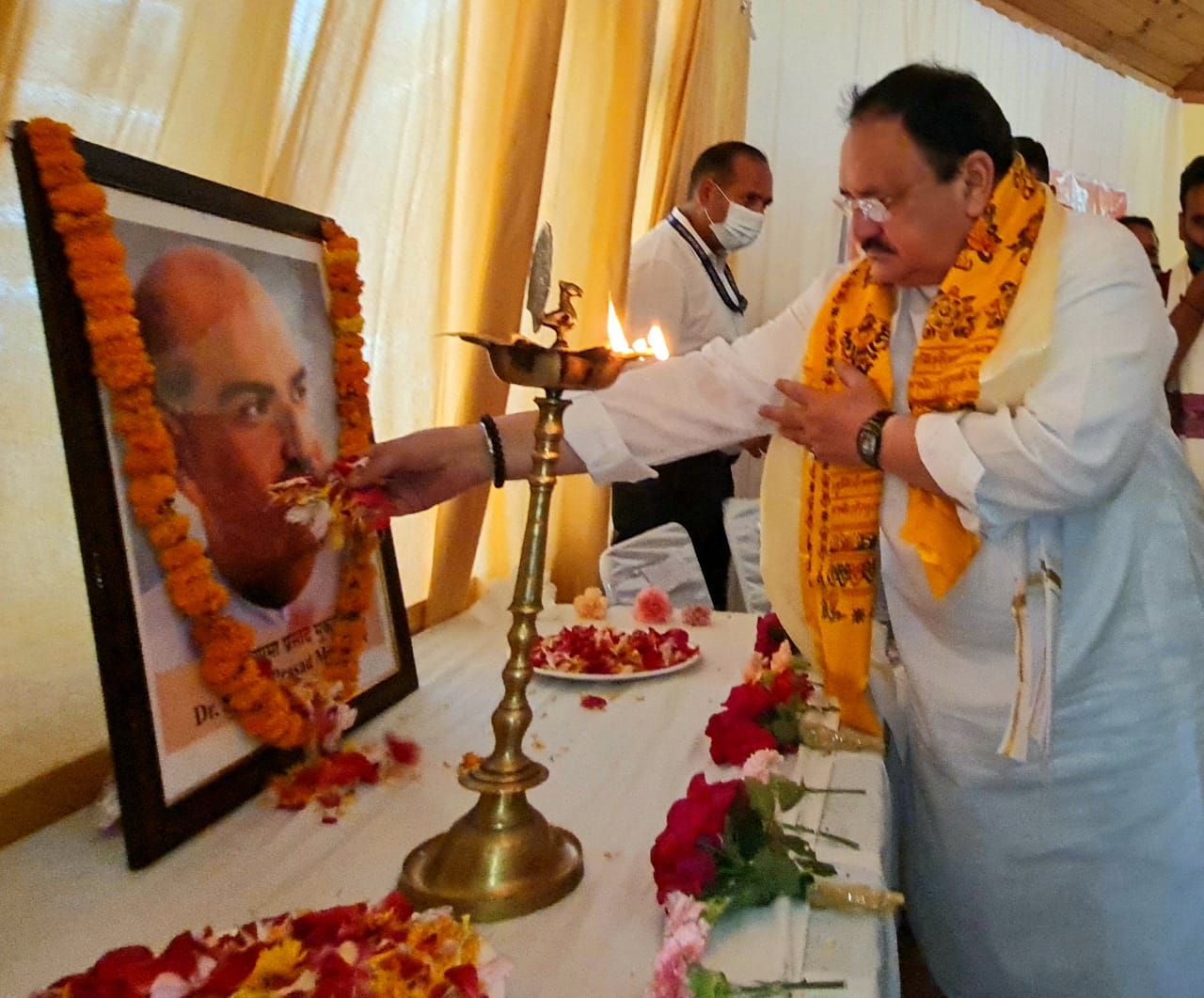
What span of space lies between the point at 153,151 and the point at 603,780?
2.48ft

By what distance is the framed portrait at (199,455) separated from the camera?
730mm

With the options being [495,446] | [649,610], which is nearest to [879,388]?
[495,446]

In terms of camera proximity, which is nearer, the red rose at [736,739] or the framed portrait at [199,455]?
the framed portrait at [199,455]

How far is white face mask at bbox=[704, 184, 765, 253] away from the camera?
2.82 meters

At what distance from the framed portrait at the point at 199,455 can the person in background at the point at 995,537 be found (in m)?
0.13

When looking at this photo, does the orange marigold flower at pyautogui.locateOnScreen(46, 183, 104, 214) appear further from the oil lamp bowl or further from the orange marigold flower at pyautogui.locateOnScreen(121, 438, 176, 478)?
the oil lamp bowl

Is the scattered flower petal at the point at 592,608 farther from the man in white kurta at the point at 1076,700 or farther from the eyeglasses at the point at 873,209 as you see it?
the eyeglasses at the point at 873,209

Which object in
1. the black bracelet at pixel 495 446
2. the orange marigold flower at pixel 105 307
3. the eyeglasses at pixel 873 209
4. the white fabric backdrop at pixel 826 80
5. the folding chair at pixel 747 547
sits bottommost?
the folding chair at pixel 747 547

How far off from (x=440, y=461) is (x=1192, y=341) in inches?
80.0

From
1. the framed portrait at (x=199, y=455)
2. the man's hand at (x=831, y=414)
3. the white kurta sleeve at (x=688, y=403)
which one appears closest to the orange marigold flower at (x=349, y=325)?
the framed portrait at (x=199, y=455)

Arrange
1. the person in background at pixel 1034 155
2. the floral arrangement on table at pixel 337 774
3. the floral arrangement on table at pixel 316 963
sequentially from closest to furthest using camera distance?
1. the floral arrangement on table at pixel 316 963
2. the floral arrangement on table at pixel 337 774
3. the person in background at pixel 1034 155

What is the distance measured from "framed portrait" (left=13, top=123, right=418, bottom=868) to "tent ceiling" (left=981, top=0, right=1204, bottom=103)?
429 centimetres

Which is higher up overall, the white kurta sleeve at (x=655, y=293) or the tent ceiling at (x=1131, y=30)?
the tent ceiling at (x=1131, y=30)

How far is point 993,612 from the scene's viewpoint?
1.12 metres
